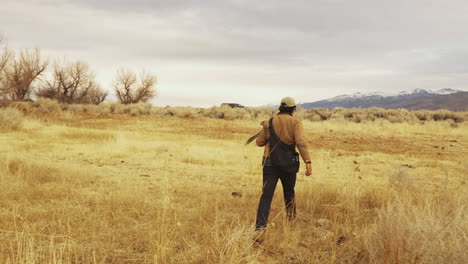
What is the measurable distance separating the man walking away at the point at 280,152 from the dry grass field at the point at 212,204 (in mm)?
268

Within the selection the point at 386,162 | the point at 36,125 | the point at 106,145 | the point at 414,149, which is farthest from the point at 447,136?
the point at 36,125

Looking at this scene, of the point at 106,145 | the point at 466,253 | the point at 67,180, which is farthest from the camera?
the point at 106,145

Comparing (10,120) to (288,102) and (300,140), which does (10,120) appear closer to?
(288,102)

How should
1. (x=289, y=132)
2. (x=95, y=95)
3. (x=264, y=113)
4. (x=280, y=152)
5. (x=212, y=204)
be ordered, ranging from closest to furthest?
1. (x=280, y=152)
2. (x=289, y=132)
3. (x=212, y=204)
4. (x=264, y=113)
5. (x=95, y=95)

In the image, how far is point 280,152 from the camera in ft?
14.0

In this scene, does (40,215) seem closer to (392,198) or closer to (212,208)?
(212,208)

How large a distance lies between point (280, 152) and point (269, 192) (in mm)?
532

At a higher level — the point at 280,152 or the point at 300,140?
the point at 300,140

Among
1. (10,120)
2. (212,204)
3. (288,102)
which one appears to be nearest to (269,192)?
(288,102)

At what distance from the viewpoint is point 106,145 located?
39.9 feet

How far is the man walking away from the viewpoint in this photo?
14.0 ft

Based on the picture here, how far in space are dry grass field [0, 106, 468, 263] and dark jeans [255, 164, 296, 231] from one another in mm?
181

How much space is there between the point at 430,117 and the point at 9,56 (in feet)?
124

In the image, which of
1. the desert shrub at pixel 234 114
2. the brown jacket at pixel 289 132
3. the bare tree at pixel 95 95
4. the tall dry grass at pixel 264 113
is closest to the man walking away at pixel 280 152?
the brown jacket at pixel 289 132
